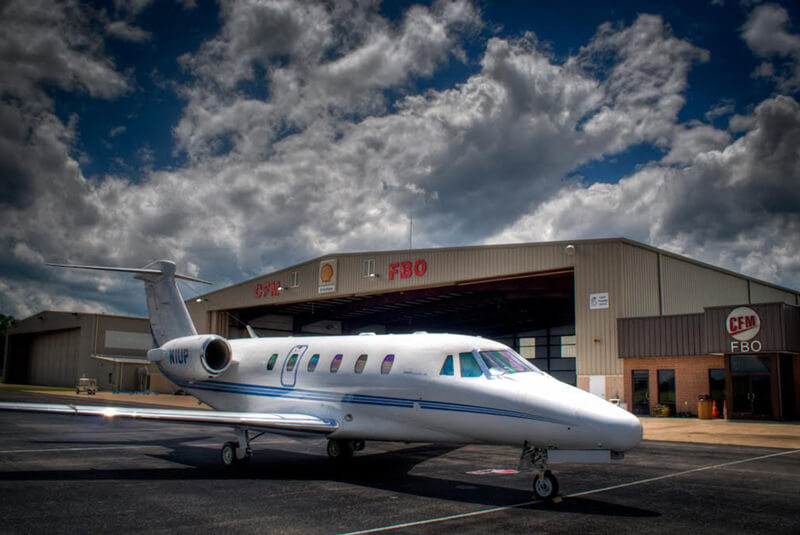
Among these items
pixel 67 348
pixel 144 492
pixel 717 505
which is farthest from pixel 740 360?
pixel 67 348

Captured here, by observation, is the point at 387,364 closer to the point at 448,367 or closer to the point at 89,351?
the point at 448,367

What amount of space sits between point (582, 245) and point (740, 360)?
8971mm

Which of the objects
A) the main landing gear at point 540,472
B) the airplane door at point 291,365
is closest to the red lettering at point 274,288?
the airplane door at point 291,365

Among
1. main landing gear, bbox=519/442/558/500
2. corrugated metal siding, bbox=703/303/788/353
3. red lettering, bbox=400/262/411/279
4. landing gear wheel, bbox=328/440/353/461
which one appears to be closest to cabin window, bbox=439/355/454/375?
main landing gear, bbox=519/442/558/500

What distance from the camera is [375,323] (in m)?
58.2

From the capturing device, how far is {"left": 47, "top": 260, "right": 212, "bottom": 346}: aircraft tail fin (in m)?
18.9

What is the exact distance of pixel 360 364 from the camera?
1255cm

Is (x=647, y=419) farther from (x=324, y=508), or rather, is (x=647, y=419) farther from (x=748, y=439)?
(x=324, y=508)

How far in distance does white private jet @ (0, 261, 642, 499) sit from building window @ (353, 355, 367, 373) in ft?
0.09

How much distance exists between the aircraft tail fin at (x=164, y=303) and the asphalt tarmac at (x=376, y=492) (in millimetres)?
3517

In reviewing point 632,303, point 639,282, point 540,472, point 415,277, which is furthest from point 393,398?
point 415,277

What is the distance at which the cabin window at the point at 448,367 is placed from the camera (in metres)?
11.0

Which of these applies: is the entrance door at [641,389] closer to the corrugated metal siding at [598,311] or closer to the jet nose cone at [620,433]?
the corrugated metal siding at [598,311]

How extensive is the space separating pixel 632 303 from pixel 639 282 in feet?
4.06
